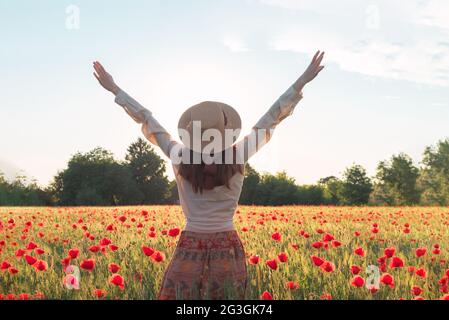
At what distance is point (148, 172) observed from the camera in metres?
70.8

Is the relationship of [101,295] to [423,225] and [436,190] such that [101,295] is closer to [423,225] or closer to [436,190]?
[423,225]

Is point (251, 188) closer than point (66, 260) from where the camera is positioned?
No

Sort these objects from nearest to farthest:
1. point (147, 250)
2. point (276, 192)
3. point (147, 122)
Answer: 1. point (147, 122)
2. point (147, 250)
3. point (276, 192)

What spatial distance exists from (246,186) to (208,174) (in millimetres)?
46483

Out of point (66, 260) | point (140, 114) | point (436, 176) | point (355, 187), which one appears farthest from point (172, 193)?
point (140, 114)

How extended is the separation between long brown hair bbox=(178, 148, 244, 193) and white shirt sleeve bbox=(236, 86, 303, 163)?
0.13 m

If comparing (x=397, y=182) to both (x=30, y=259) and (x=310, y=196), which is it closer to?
(x=310, y=196)

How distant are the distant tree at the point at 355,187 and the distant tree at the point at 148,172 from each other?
73.4ft

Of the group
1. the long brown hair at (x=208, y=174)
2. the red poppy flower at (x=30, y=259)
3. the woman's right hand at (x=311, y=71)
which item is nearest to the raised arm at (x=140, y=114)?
the long brown hair at (x=208, y=174)

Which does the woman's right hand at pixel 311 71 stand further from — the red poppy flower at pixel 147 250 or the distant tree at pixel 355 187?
the distant tree at pixel 355 187

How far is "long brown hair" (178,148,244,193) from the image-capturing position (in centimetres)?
380

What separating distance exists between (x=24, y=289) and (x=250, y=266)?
233 centimetres

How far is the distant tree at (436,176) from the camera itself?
66812 mm

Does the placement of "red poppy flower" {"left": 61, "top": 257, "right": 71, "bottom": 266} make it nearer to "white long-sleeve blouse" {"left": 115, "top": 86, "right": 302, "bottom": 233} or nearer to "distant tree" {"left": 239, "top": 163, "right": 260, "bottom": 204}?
"white long-sleeve blouse" {"left": 115, "top": 86, "right": 302, "bottom": 233}
